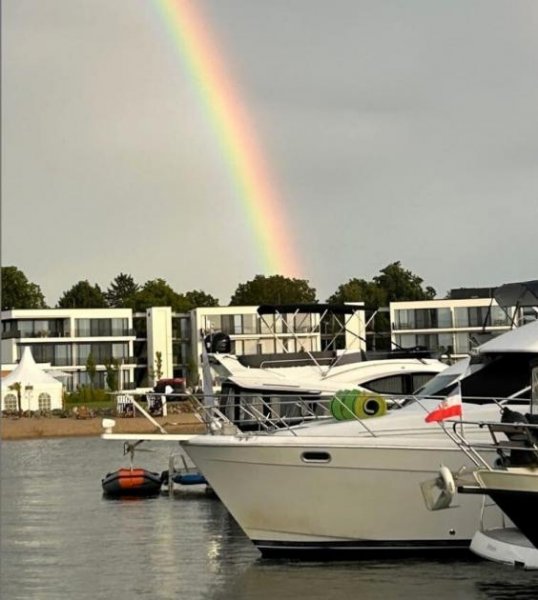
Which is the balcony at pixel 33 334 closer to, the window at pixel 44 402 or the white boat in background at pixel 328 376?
the window at pixel 44 402

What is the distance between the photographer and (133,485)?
39.2 m

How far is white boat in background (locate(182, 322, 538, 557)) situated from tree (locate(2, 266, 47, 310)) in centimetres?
12574

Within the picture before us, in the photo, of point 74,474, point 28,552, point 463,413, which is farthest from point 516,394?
point 74,474

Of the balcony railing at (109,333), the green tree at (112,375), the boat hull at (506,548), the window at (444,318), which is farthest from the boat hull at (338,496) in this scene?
the balcony railing at (109,333)

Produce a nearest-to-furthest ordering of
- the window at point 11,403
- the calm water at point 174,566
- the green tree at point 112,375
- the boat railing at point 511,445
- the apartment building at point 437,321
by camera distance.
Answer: the boat railing at point 511,445 < the calm water at point 174,566 < the window at point 11,403 < the green tree at point 112,375 < the apartment building at point 437,321

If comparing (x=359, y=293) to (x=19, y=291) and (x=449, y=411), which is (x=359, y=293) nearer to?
(x=19, y=291)


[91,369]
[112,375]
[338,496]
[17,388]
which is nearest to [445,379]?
[338,496]

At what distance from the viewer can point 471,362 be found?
2597 centimetres

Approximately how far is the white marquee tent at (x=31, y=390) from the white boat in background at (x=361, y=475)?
3138 inches

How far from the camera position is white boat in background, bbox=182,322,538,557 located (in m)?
23.7

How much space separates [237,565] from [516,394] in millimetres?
6042

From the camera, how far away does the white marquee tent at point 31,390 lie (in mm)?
103000

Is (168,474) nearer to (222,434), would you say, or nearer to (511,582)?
(222,434)

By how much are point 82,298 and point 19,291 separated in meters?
8.30
